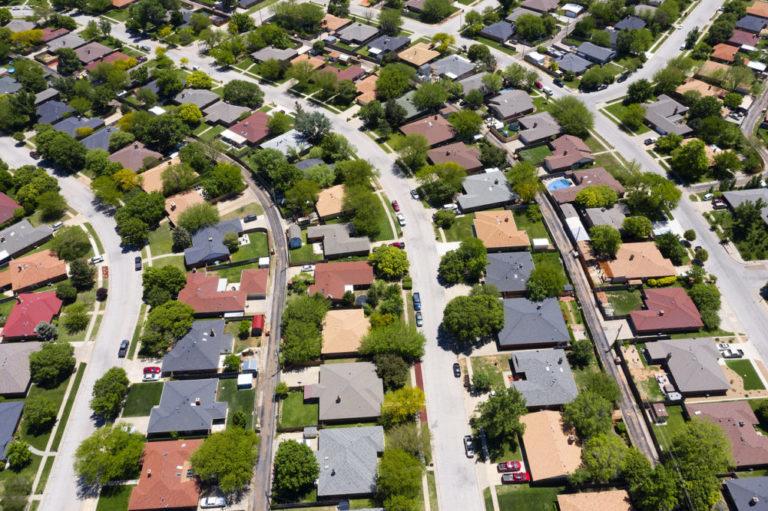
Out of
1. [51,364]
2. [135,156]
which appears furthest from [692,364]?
[135,156]

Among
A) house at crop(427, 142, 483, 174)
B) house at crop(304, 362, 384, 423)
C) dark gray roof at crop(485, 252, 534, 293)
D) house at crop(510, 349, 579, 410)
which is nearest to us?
house at crop(304, 362, 384, 423)

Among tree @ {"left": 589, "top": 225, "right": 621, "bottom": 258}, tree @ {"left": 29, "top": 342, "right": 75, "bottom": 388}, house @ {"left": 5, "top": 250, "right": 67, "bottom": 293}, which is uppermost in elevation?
house @ {"left": 5, "top": 250, "right": 67, "bottom": 293}

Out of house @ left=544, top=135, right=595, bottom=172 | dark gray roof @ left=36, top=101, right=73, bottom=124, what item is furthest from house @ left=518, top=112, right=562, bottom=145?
dark gray roof @ left=36, top=101, right=73, bottom=124

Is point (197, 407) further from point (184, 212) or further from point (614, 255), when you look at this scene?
point (614, 255)

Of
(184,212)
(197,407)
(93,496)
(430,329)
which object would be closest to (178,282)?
(184,212)

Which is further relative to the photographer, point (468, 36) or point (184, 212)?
point (468, 36)

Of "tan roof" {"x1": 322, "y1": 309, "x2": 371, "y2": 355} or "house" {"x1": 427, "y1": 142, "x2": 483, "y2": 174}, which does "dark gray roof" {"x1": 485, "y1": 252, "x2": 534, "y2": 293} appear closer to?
"tan roof" {"x1": 322, "y1": 309, "x2": 371, "y2": 355}
